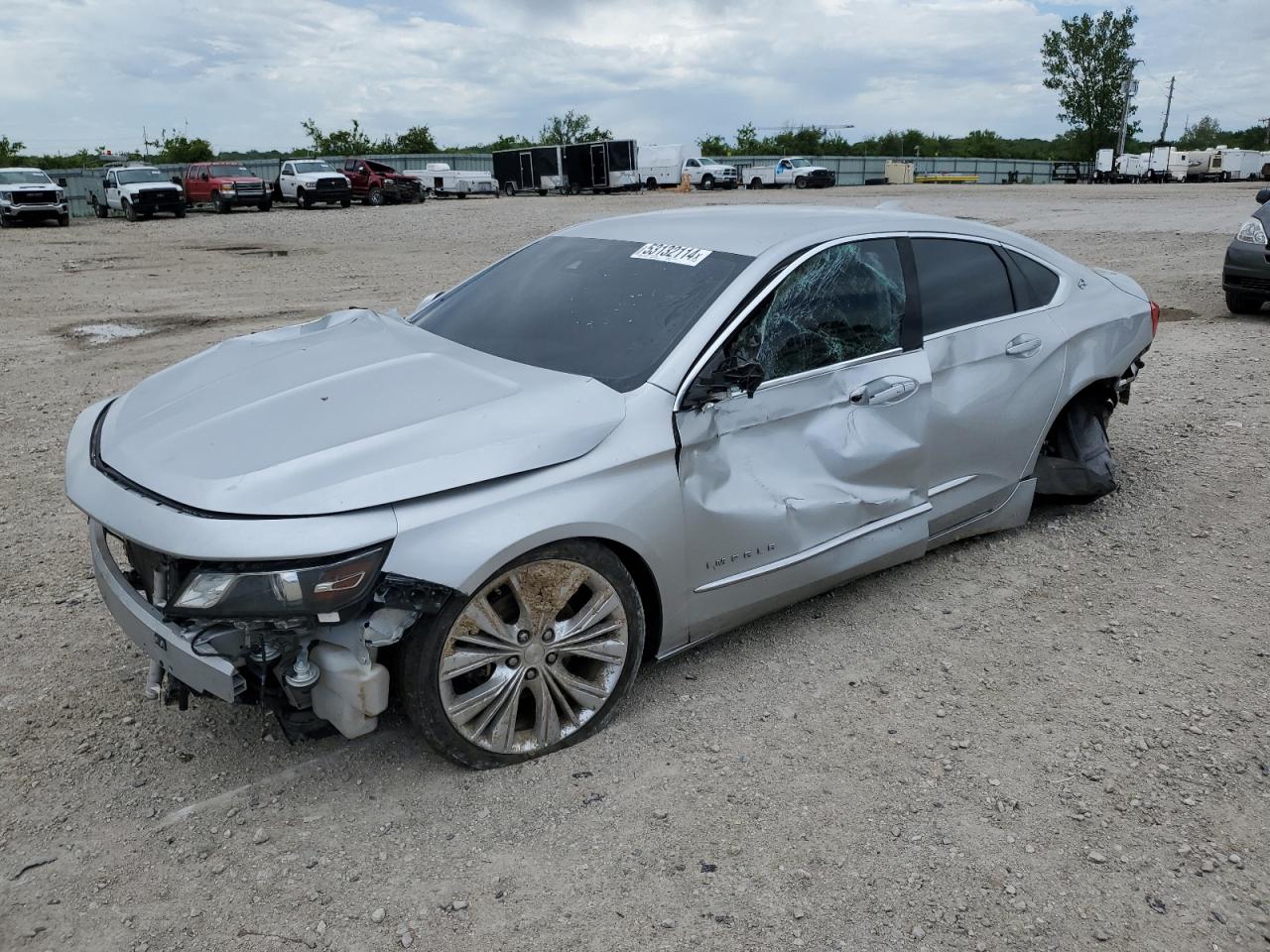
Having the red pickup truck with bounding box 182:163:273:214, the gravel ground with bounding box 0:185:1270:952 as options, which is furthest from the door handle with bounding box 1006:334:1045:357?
the red pickup truck with bounding box 182:163:273:214

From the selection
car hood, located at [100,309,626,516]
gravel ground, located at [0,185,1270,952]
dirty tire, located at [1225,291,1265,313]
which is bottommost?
gravel ground, located at [0,185,1270,952]

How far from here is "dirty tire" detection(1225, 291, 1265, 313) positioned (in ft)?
31.9

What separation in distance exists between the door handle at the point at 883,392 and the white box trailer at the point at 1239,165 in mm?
70706

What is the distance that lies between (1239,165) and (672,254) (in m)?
72.2

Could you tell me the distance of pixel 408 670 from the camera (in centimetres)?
274

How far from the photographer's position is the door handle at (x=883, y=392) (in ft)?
12.0

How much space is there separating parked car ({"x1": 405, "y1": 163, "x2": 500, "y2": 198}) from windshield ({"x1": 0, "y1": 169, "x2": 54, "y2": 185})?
16.9 metres

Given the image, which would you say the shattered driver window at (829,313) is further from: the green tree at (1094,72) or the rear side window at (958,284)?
the green tree at (1094,72)

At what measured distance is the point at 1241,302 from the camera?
9898mm

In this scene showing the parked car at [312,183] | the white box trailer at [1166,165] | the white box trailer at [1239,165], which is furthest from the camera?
the white box trailer at [1239,165]

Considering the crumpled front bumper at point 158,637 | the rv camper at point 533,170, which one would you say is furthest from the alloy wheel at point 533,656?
the rv camper at point 533,170

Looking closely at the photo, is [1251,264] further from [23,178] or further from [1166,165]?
[1166,165]

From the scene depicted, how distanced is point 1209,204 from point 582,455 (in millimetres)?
28981

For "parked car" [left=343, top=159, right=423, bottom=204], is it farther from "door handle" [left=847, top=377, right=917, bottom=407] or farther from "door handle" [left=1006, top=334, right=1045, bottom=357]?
"door handle" [left=847, top=377, right=917, bottom=407]
